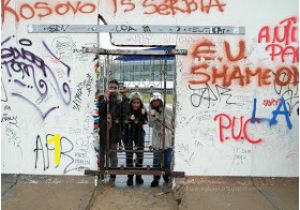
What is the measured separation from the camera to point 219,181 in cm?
679

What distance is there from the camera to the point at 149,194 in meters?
6.63

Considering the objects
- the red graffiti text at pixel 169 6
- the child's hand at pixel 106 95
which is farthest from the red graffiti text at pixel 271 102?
the child's hand at pixel 106 95

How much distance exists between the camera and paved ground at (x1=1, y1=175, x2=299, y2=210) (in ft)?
19.1

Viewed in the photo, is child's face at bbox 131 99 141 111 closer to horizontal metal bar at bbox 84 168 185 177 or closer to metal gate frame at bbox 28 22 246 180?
metal gate frame at bbox 28 22 246 180

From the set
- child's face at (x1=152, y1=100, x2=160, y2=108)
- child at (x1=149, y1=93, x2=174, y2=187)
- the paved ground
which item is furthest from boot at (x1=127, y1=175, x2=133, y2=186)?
child's face at (x1=152, y1=100, x2=160, y2=108)

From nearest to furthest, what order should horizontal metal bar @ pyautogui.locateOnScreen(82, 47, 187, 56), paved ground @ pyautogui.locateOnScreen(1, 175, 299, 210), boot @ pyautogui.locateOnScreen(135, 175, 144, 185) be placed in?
paved ground @ pyautogui.locateOnScreen(1, 175, 299, 210) < horizontal metal bar @ pyautogui.locateOnScreen(82, 47, 187, 56) < boot @ pyautogui.locateOnScreen(135, 175, 144, 185)

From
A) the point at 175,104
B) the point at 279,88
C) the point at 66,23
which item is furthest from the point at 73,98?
the point at 279,88

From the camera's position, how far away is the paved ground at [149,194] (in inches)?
230

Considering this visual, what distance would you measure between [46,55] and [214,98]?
2897mm

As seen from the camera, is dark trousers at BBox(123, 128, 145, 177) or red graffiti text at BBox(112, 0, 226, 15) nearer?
red graffiti text at BBox(112, 0, 226, 15)

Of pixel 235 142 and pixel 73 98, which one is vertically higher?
pixel 73 98

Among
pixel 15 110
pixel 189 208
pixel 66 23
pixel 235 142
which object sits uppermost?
pixel 66 23

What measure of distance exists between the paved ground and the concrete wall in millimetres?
191

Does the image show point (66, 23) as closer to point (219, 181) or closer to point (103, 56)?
point (103, 56)
